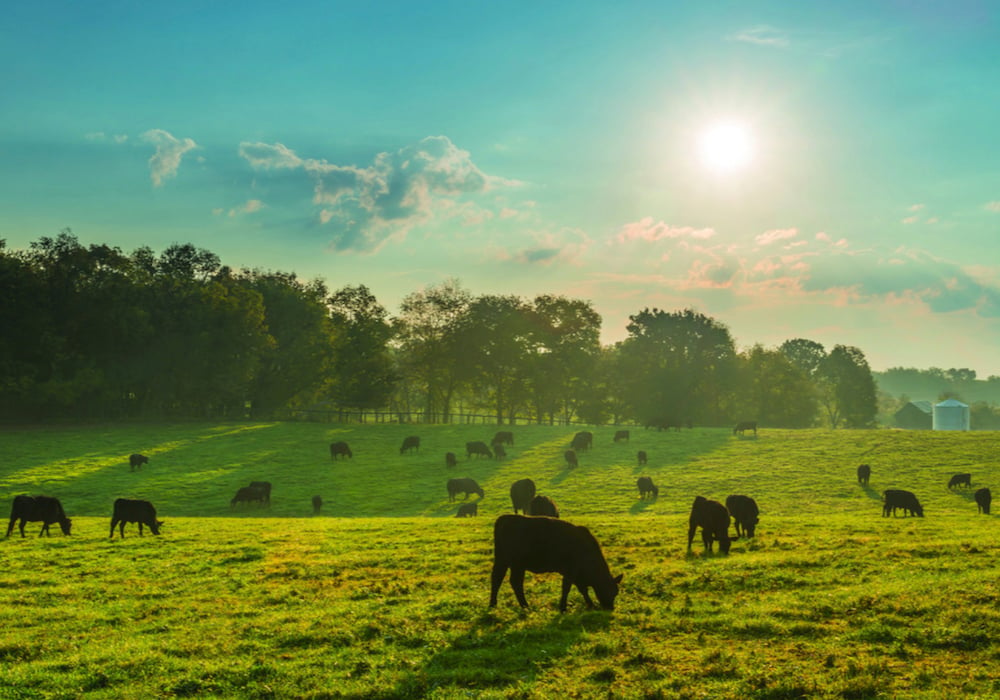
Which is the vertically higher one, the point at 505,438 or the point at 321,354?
the point at 321,354

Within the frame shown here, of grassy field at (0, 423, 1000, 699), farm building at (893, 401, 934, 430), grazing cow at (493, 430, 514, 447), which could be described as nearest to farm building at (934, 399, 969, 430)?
farm building at (893, 401, 934, 430)

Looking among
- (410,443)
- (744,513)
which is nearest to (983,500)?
(744,513)

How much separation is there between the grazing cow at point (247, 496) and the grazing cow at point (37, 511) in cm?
1399

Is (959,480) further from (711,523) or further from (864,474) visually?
(711,523)

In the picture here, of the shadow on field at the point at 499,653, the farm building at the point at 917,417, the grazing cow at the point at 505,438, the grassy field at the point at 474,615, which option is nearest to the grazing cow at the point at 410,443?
the grazing cow at the point at 505,438

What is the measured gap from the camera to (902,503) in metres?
32.8

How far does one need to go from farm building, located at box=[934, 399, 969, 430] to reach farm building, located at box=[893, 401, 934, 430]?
28601 millimetres

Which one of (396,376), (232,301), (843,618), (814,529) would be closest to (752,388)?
(396,376)

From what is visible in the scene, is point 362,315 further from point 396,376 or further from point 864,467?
point 864,467

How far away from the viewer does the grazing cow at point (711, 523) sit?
18.7 metres

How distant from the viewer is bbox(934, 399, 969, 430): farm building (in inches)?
4247

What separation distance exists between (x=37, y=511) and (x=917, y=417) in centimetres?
15751

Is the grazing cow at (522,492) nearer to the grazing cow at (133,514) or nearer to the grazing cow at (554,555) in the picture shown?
the grazing cow at (133,514)

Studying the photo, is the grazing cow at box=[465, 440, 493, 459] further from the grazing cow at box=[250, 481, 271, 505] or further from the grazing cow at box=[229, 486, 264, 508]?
→ the grazing cow at box=[229, 486, 264, 508]
